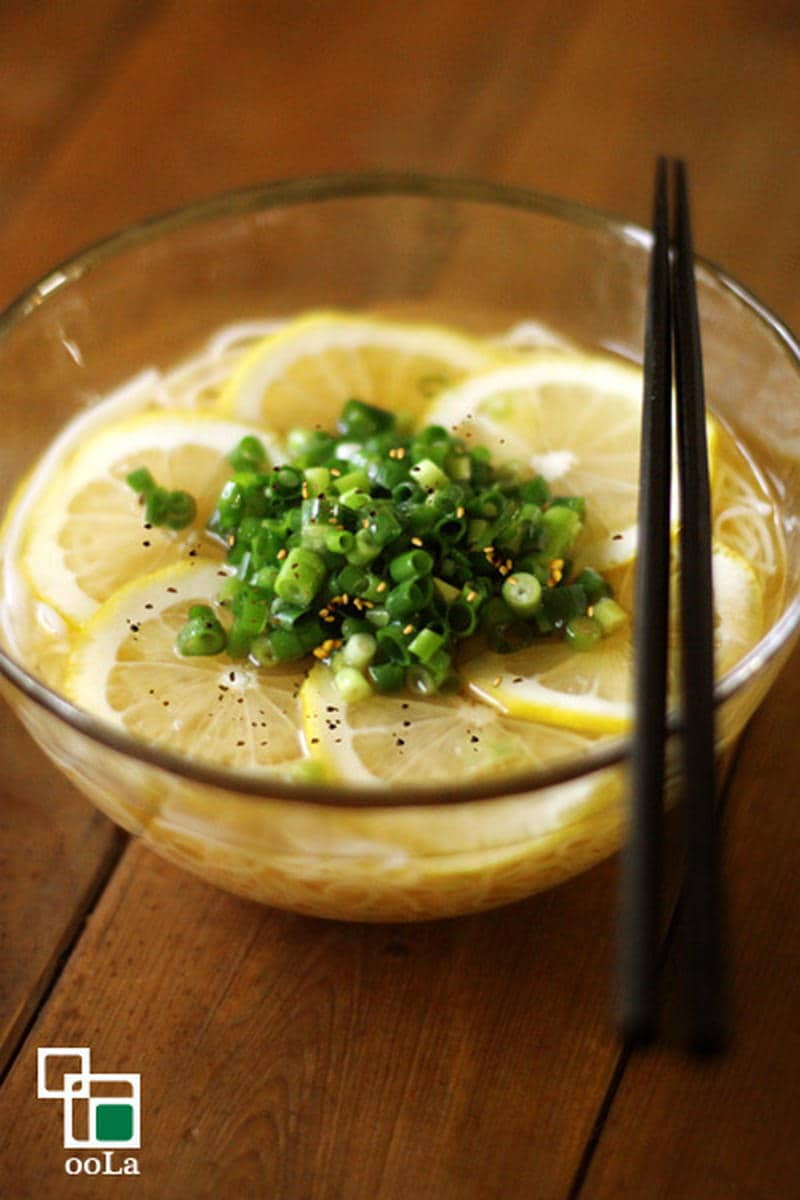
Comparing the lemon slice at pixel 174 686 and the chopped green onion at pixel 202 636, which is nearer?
the lemon slice at pixel 174 686

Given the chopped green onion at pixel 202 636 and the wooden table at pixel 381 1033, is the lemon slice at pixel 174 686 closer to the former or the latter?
the chopped green onion at pixel 202 636

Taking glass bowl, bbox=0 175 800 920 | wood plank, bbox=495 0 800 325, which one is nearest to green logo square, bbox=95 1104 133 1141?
glass bowl, bbox=0 175 800 920

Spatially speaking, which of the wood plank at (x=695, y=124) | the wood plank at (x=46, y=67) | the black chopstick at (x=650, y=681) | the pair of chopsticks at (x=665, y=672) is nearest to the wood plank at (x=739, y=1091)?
the black chopstick at (x=650, y=681)

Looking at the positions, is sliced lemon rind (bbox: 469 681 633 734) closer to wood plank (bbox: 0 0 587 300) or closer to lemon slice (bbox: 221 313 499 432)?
lemon slice (bbox: 221 313 499 432)

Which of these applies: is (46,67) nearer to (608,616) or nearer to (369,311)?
(369,311)

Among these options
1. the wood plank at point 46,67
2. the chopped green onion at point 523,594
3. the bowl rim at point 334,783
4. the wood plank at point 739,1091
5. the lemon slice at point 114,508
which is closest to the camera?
the bowl rim at point 334,783

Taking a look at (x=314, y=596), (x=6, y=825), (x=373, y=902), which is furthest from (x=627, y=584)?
(x=6, y=825)

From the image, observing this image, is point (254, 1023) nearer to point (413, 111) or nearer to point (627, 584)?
point (627, 584)
